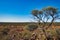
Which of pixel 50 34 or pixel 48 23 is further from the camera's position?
pixel 48 23

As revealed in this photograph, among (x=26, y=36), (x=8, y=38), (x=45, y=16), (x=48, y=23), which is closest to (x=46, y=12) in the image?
(x=45, y=16)

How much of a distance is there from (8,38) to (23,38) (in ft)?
10.0

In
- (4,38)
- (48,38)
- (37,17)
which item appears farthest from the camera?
(37,17)

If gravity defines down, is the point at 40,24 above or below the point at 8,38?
above

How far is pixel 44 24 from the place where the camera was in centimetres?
2541

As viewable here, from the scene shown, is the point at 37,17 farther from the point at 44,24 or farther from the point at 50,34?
the point at 50,34

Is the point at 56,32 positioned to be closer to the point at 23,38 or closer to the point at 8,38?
the point at 23,38

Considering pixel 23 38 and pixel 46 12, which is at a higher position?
pixel 46 12

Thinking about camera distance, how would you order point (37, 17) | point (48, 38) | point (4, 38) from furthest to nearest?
point (37, 17) < point (48, 38) < point (4, 38)

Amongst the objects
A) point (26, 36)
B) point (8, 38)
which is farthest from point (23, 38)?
point (8, 38)

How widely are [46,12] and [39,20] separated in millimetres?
1573

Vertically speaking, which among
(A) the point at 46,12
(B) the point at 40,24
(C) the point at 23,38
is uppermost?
(A) the point at 46,12

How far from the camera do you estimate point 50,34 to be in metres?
24.7

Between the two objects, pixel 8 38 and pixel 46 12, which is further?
pixel 46 12
